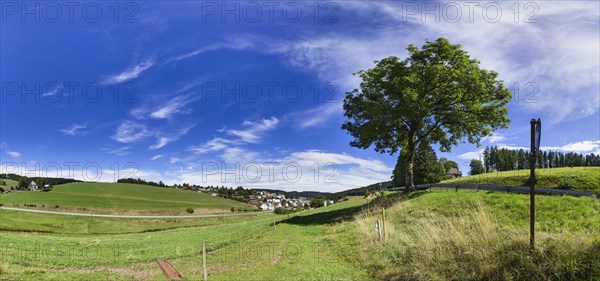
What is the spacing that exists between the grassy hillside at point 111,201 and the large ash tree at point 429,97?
298 ft

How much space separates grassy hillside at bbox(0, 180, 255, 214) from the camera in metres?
93.8

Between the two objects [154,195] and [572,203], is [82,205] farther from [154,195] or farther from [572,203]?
[572,203]

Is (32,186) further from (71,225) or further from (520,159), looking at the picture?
(520,159)

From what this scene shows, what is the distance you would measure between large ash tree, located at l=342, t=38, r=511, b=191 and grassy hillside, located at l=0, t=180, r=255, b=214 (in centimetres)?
9080

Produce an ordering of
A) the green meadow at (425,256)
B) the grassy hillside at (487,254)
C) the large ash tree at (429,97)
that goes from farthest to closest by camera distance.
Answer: the large ash tree at (429,97), the green meadow at (425,256), the grassy hillside at (487,254)

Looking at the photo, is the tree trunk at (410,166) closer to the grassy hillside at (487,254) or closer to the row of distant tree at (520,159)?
the grassy hillside at (487,254)

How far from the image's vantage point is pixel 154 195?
13088 cm

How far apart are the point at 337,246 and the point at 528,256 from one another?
877cm

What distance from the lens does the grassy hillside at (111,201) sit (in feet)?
308

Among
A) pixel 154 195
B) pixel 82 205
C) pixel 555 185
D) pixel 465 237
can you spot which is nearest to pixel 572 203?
pixel 465 237

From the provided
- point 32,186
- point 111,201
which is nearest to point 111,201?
point 111,201

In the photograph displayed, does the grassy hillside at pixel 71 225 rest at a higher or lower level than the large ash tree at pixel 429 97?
lower

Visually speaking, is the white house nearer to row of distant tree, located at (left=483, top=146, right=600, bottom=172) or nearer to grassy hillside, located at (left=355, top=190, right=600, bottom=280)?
grassy hillside, located at (left=355, top=190, right=600, bottom=280)

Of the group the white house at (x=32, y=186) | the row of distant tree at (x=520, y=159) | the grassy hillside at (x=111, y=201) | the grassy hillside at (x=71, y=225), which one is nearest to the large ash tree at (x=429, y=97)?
the grassy hillside at (x=71, y=225)
